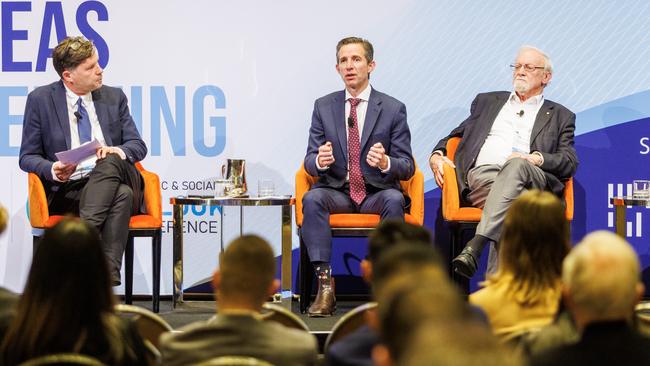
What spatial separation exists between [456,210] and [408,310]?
411cm

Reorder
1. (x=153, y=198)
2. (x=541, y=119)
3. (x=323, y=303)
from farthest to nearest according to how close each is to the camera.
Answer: (x=541, y=119) < (x=153, y=198) < (x=323, y=303)

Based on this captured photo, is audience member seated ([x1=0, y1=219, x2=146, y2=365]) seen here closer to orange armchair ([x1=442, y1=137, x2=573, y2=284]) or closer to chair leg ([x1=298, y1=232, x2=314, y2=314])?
chair leg ([x1=298, y1=232, x2=314, y2=314])

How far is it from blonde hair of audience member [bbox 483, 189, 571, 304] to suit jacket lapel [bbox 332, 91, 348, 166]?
9.35 feet

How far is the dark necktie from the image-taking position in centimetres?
560

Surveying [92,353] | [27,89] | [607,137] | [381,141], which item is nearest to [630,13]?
[607,137]

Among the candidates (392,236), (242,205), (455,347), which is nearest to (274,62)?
(242,205)

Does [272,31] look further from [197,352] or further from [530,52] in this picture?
[197,352]

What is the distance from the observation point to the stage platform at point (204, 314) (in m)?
4.78

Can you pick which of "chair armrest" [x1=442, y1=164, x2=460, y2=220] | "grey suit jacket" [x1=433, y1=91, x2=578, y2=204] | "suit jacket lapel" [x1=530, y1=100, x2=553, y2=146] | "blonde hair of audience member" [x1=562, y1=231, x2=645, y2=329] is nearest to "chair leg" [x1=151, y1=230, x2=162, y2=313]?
"chair armrest" [x1=442, y1=164, x2=460, y2=220]

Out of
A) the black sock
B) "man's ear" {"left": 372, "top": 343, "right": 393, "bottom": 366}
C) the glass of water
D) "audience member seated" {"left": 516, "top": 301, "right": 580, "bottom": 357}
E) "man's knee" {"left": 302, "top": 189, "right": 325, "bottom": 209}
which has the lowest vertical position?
the black sock

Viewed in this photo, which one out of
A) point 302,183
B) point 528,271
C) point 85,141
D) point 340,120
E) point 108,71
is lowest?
point 528,271

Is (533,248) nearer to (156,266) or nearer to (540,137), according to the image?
(540,137)

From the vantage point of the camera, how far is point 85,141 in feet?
18.4

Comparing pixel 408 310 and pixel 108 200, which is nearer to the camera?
pixel 408 310
